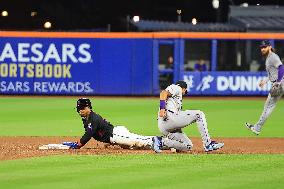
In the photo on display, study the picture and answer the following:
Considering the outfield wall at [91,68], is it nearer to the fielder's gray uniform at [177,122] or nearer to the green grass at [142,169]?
the green grass at [142,169]

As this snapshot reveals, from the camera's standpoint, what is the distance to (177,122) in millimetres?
14078

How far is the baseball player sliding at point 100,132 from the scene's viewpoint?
1420 cm

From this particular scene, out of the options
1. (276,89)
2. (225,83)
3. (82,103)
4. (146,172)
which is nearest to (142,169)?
(146,172)

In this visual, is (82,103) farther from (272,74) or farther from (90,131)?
(272,74)

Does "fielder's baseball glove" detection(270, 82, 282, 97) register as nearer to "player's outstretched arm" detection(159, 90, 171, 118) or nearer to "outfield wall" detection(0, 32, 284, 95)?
"player's outstretched arm" detection(159, 90, 171, 118)

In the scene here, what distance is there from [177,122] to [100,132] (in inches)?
49.8

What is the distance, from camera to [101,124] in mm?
14414

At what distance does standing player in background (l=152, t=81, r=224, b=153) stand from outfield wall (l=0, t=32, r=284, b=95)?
18052mm

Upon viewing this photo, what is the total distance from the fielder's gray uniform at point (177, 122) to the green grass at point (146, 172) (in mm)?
457

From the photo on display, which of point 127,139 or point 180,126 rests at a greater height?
point 180,126

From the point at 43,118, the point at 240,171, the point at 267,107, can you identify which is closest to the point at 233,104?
the point at 43,118

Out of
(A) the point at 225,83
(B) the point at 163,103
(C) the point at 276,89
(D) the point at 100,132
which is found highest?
(C) the point at 276,89

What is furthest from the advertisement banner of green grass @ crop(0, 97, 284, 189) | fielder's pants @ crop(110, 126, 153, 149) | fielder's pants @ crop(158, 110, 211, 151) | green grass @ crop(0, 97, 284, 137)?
fielder's pants @ crop(158, 110, 211, 151)

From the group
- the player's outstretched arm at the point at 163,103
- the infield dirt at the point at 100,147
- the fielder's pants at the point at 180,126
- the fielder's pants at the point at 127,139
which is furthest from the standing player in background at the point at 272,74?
the player's outstretched arm at the point at 163,103
